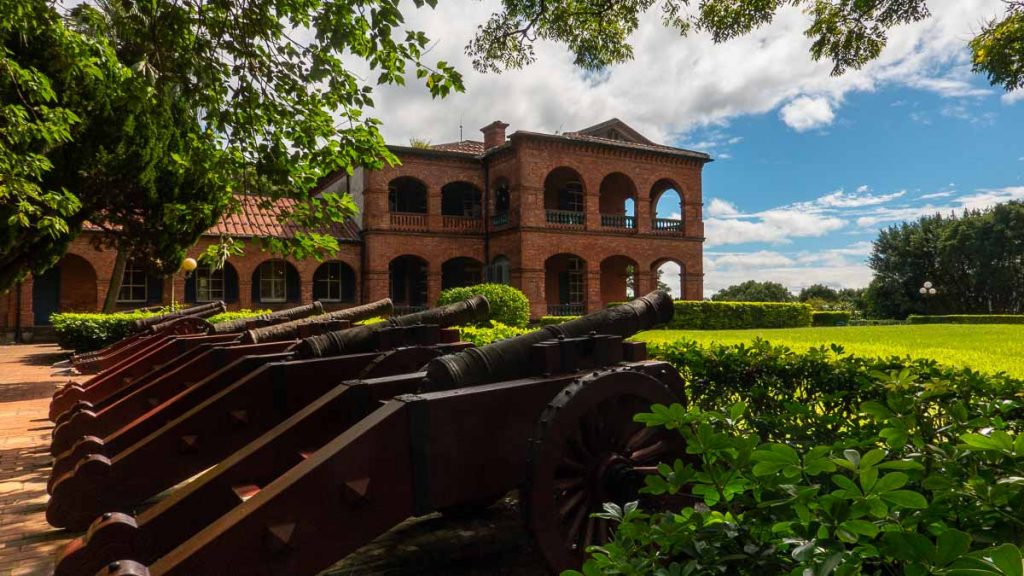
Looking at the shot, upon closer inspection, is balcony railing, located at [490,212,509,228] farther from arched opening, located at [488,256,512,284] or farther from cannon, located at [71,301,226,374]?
cannon, located at [71,301,226,374]

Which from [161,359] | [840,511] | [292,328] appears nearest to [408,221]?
[161,359]

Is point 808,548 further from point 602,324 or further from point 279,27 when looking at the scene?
point 279,27

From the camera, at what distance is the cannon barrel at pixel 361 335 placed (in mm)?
3758

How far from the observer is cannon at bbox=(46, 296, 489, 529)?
9.55 ft

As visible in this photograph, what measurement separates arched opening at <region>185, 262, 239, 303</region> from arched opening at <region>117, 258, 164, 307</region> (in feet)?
3.39

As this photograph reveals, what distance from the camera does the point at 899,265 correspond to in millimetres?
38062

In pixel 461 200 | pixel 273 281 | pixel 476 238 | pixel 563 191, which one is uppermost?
pixel 563 191

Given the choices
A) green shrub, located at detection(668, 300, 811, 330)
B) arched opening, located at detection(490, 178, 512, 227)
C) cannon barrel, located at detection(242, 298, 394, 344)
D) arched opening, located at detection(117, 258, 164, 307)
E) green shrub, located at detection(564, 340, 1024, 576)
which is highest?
arched opening, located at detection(490, 178, 512, 227)

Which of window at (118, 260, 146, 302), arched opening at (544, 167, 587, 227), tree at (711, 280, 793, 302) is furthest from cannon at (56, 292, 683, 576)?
tree at (711, 280, 793, 302)

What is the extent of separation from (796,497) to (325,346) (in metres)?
3.22

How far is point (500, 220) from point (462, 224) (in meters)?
1.58

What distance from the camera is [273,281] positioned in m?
22.7

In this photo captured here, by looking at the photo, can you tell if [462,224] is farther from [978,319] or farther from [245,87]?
[978,319]

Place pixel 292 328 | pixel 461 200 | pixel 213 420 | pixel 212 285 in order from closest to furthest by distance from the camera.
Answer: pixel 213 420 < pixel 292 328 < pixel 212 285 < pixel 461 200
